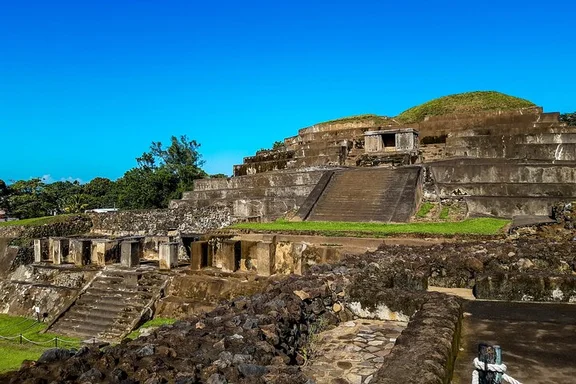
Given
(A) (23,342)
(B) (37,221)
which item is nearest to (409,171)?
(A) (23,342)

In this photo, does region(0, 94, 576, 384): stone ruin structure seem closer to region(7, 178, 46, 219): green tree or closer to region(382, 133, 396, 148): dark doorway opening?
region(382, 133, 396, 148): dark doorway opening

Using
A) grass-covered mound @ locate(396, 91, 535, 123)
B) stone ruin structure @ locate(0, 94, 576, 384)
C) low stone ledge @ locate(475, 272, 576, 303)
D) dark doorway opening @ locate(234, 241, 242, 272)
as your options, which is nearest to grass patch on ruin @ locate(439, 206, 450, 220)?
stone ruin structure @ locate(0, 94, 576, 384)

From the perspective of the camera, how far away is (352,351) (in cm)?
497

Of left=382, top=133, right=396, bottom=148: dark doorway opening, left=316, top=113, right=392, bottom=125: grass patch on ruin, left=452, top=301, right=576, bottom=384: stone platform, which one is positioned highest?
left=316, top=113, right=392, bottom=125: grass patch on ruin

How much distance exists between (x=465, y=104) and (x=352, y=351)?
66.2 ft

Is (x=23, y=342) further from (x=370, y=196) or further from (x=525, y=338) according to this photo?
(x=525, y=338)

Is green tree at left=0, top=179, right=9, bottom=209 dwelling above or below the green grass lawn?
above

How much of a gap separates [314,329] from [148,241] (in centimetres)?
1154

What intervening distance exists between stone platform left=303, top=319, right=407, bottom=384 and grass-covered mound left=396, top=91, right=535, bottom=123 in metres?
17.6

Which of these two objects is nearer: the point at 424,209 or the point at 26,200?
the point at 424,209

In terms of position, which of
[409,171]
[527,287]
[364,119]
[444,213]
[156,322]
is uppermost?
[364,119]

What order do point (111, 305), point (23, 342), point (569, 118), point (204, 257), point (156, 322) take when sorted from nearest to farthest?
1. point (23, 342)
2. point (156, 322)
3. point (111, 305)
4. point (204, 257)
5. point (569, 118)

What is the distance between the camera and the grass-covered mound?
21.8 m

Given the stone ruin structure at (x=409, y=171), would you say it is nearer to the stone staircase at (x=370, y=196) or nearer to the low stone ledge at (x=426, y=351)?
the stone staircase at (x=370, y=196)
